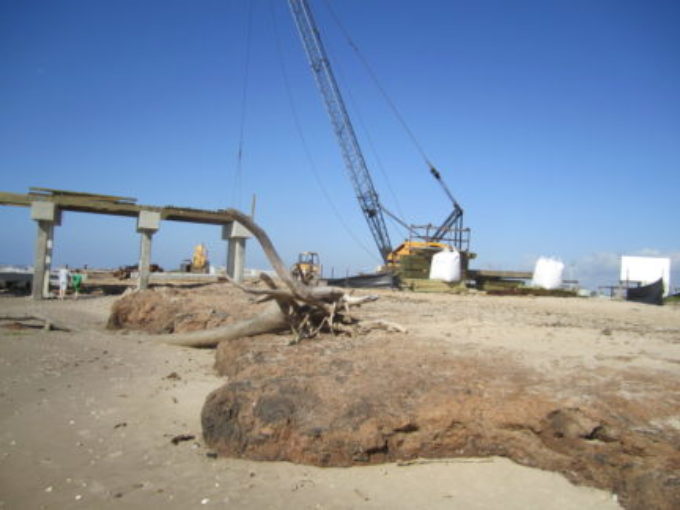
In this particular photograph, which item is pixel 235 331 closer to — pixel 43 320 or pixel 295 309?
pixel 295 309

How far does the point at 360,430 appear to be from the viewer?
14.7ft

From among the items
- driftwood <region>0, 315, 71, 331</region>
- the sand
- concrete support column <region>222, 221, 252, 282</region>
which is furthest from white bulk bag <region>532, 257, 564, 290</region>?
driftwood <region>0, 315, 71, 331</region>

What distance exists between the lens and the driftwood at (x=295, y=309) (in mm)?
8461

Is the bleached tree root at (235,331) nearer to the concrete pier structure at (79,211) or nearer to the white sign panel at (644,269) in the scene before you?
the concrete pier structure at (79,211)

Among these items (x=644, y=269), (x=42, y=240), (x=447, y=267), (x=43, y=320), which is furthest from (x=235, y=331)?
(x=644, y=269)

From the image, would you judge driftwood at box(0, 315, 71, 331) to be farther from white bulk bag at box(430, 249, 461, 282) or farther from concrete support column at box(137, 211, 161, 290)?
white bulk bag at box(430, 249, 461, 282)

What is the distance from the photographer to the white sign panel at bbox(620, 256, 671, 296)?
91.6 feet

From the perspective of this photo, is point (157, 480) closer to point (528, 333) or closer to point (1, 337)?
point (528, 333)

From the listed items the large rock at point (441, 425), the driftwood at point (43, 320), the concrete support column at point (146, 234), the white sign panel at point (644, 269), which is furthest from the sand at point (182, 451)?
the white sign panel at point (644, 269)

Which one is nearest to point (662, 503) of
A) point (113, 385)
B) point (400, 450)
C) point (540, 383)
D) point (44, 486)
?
point (540, 383)

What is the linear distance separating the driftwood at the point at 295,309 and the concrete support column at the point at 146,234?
11.5 m

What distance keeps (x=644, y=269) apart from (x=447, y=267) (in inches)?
467

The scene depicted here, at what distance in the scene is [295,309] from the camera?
8766mm

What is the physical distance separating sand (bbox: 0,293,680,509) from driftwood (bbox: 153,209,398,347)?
1.10m
